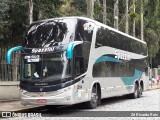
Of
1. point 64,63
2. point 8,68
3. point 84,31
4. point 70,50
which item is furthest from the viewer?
point 8,68

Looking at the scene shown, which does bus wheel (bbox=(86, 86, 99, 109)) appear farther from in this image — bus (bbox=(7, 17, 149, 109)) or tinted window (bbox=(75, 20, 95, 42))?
tinted window (bbox=(75, 20, 95, 42))

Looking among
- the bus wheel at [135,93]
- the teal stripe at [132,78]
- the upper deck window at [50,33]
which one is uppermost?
the upper deck window at [50,33]

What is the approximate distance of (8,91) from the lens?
17.9 metres

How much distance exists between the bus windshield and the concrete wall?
4148mm

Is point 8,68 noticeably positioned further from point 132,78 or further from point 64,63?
point 132,78

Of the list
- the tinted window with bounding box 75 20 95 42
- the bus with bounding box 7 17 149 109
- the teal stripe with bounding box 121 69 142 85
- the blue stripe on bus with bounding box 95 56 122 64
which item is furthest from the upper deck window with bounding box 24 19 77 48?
the teal stripe with bounding box 121 69 142 85

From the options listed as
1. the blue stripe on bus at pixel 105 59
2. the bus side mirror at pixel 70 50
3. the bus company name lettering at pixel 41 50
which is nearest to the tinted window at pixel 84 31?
the bus side mirror at pixel 70 50

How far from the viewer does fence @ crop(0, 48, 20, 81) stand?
58.5 ft

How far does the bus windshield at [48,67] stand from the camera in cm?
1338

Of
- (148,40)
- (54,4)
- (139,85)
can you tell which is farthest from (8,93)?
(148,40)

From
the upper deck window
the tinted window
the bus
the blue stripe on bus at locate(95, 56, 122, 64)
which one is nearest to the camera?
the bus

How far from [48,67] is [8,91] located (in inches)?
206

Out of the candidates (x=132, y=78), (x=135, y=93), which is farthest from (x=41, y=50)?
(x=135, y=93)

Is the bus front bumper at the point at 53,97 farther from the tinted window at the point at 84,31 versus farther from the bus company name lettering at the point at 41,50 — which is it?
the tinted window at the point at 84,31
